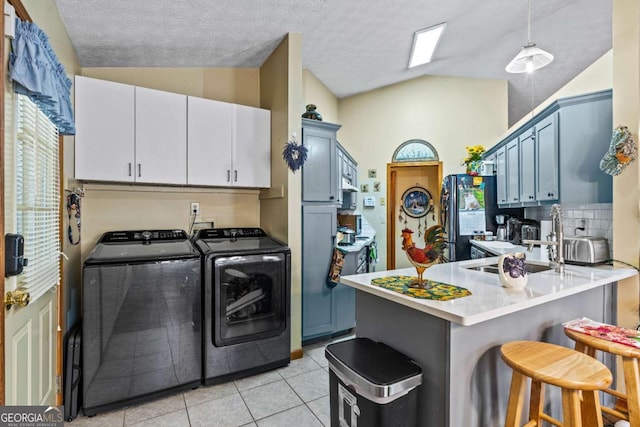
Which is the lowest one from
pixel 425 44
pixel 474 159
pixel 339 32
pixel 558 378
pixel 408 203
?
pixel 558 378

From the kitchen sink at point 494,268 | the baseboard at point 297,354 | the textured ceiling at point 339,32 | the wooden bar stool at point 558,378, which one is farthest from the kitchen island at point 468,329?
the textured ceiling at point 339,32

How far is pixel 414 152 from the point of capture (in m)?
5.55

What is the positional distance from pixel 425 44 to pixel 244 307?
368 centimetres

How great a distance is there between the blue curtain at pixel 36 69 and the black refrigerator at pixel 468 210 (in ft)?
14.0

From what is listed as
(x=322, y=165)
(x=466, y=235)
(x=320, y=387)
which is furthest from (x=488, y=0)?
(x=320, y=387)

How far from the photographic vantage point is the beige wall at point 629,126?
2006mm

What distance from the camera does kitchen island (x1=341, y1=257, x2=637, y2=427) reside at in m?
1.32

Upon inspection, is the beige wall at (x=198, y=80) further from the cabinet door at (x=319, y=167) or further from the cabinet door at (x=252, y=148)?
the cabinet door at (x=319, y=167)

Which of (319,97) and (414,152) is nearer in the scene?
(319,97)

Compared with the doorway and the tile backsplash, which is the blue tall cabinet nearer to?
the tile backsplash

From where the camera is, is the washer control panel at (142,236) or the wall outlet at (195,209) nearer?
the washer control panel at (142,236)

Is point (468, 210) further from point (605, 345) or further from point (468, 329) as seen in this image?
point (468, 329)

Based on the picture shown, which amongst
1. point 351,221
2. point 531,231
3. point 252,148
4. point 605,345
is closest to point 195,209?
point 252,148

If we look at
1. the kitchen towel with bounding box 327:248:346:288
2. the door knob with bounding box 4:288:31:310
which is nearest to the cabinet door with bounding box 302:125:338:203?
the kitchen towel with bounding box 327:248:346:288
